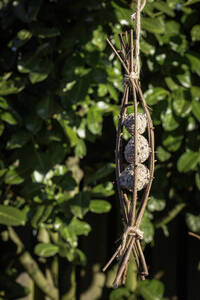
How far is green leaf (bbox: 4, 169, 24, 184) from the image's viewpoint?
1.19 meters

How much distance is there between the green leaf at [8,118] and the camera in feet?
3.76

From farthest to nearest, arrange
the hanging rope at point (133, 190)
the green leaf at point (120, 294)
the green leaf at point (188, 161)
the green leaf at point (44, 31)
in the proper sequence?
the green leaf at point (120, 294) → the green leaf at point (188, 161) → the green leaf at point (44, 31) → the hanging rope at point (133, 190)

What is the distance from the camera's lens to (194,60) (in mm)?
1224

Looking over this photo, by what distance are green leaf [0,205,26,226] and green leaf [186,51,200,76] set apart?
65 cm

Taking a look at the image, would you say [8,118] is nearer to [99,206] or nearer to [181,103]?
[99,206]

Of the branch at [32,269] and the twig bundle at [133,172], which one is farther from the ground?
the twig bundle at [133,172]

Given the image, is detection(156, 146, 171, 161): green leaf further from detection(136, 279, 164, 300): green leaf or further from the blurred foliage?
detection(136, 279, 164, 300): green leaf

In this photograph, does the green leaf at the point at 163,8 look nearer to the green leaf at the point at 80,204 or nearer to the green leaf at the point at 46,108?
the green leaf at the point at 46,108

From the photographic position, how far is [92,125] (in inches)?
47.3

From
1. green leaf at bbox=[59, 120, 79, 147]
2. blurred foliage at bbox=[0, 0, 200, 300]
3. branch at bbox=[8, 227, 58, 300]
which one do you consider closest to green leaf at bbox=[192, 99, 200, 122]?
blurred foliage at bbox=[0, 0, 200, 300]

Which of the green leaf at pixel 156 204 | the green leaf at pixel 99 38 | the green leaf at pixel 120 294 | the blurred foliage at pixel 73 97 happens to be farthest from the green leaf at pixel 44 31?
the green leaf at pixel 120 294

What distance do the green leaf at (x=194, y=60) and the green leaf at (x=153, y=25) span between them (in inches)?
5.9

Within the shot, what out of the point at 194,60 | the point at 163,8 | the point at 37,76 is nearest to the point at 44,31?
the point at 37,76

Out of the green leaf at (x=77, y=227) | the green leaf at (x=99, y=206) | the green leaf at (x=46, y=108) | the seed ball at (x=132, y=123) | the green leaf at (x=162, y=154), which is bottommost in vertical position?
the green leaf at (x=77, y=227)
